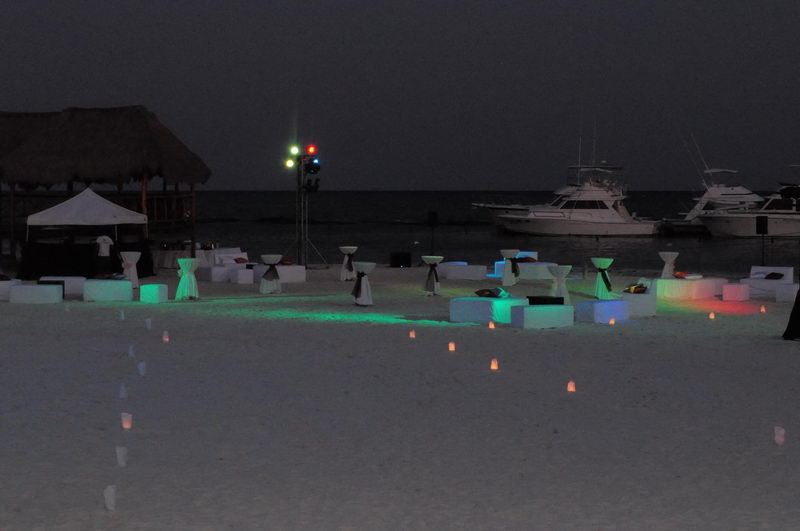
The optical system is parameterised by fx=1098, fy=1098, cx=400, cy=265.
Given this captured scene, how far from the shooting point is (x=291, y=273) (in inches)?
872

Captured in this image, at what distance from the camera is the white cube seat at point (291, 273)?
2205cm

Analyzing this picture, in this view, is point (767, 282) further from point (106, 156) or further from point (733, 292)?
point (106, 156)

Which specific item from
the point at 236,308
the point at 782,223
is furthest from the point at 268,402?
the point at 782,223

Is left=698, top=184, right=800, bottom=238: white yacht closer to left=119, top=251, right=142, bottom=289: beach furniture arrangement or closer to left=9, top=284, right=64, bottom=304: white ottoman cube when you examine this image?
left=119, top=251, right=142, bottom=289: beach furniture arrangement

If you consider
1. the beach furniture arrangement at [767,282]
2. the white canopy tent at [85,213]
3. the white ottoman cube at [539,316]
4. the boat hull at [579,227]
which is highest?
the boat hull at [579,227]

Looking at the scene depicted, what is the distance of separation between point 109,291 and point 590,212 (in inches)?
1745

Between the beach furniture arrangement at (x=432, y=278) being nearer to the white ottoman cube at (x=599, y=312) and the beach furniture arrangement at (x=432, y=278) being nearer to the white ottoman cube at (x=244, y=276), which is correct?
the white ottoman cube at (x=599, y=312)

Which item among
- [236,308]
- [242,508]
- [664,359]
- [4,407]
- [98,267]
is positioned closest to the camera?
[242,508]

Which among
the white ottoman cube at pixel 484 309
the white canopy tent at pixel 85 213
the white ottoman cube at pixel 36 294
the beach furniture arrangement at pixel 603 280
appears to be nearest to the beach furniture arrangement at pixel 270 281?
the white ottoman cube at pixel 36 294

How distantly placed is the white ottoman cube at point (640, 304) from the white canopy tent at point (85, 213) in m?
10.9

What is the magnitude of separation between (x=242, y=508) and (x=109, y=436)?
6.73 feet

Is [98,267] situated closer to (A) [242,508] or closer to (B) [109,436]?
(B) [109,436]

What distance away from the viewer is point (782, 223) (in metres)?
55.6

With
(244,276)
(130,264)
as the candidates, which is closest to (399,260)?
(244,276)
